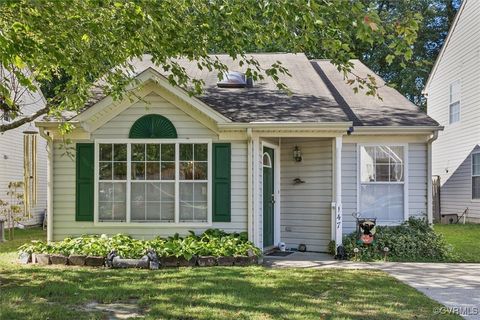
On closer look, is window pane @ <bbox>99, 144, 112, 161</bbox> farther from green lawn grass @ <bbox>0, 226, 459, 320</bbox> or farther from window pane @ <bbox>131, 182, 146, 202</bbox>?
green lawn grass @ <bbox>0, 226, 459, 320</bbox>

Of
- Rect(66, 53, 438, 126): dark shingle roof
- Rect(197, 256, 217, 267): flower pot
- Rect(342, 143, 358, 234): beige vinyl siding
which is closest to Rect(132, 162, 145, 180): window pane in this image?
Rect(66, 53, 438, 126): dark shingle roof

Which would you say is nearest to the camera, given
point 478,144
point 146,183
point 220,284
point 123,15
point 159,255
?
point 123,15

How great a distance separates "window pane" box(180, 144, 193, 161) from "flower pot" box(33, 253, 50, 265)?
3.12 m

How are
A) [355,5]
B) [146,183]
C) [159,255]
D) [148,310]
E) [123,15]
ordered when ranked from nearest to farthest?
[355,5] < [148,310] < [123,15] < [159,255] < [146,183]

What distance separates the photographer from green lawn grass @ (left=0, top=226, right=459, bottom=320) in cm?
510

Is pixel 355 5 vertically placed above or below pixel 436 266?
above

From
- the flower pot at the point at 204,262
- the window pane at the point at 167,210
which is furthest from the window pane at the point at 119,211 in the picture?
the flower pot at the point at 204,262

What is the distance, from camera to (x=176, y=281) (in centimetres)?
668

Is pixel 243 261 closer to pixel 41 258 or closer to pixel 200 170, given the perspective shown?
pixel 200 170

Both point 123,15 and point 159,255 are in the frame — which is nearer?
point 123,15

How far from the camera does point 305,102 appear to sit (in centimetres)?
993

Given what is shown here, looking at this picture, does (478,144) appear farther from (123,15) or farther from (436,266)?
(123,15)

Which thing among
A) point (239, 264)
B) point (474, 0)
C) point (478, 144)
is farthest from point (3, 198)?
point (474, 0)

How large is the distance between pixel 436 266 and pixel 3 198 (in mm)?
13954
